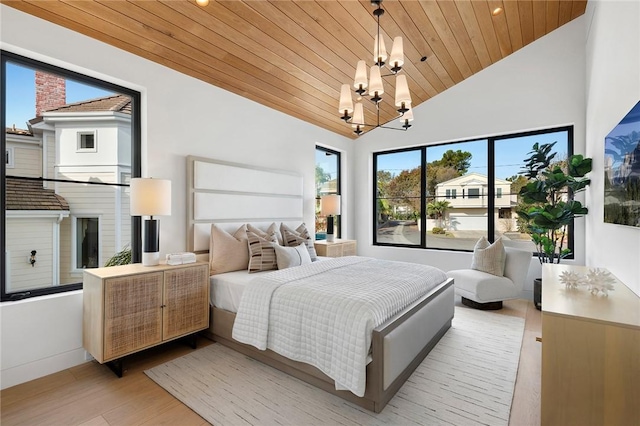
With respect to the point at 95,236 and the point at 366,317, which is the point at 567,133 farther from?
the point at 95,236

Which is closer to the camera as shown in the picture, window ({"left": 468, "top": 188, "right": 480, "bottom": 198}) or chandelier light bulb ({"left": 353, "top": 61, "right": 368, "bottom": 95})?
chandelier light bulb ({"left": 353, "top": 61, "right": 368, "bottom": 95})

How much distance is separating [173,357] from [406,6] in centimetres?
407

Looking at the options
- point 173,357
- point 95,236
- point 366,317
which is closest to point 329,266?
point 366,317

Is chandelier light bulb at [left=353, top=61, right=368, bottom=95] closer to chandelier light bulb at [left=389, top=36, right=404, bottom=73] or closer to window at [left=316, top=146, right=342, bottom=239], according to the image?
chandelier light bulb at [left=389, top=36, right=404, bottom=73]

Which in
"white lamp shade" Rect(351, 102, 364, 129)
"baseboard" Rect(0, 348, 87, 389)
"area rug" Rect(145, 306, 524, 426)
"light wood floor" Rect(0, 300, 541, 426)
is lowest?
"light wood floor" Rect(0, 300, 541, 426)

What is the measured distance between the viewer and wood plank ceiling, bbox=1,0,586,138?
103 inches

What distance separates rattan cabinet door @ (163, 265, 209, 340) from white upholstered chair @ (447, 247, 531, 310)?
325cm

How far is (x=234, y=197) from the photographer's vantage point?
153 inches

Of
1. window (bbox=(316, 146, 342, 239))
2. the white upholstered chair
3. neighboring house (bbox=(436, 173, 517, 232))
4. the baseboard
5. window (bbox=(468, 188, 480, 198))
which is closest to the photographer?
the baseboard

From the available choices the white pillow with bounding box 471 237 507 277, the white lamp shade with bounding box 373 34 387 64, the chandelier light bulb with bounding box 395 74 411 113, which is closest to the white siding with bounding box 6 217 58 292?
the white lamp shade with bounding box 373 34 387 64

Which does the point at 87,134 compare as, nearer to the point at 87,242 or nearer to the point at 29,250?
the point at 87,242

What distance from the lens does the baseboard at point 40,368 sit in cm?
227

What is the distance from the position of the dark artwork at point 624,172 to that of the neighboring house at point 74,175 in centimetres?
395

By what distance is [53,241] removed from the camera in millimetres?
2633
